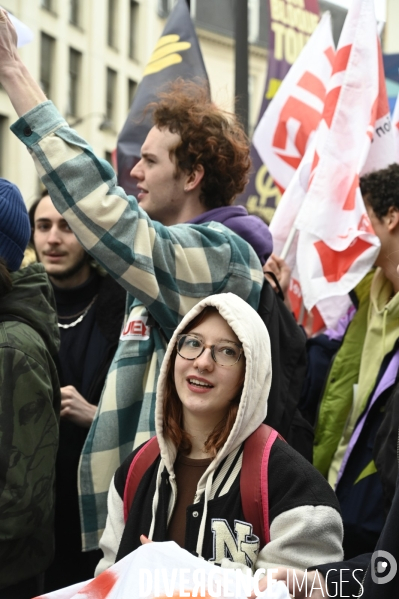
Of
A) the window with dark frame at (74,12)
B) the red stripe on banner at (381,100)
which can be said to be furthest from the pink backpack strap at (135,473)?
the window with dark frame at (74,12)

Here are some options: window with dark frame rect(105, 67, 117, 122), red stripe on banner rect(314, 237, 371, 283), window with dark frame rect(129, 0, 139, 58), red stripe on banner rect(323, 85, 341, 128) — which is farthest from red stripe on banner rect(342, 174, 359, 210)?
window with dark frame rect(129, 0, 139, 58)

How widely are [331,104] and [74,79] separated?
29.3 meters

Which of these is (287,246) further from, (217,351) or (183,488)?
(183,488)

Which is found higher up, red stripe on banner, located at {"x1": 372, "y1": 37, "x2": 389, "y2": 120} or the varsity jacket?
red stripe on banner, located at {"x1": 372, "y1": 37, "x2": 389, "y2": 120}

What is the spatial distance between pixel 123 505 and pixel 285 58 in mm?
5150

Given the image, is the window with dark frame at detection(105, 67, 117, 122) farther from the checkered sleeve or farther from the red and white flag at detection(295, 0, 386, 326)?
the checkered sleeve

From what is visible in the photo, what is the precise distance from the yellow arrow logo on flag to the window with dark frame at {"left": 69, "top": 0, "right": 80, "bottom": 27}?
1103 inches

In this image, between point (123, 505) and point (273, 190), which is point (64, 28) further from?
point (123, 505)

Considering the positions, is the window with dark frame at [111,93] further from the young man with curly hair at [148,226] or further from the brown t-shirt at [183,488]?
the brown t-shirt at [183,488]

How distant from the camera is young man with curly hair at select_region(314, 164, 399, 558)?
3.84m

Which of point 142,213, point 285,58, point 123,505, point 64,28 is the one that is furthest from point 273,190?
point 64,28

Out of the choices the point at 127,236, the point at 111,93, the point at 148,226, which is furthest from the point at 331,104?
the point at 111,93

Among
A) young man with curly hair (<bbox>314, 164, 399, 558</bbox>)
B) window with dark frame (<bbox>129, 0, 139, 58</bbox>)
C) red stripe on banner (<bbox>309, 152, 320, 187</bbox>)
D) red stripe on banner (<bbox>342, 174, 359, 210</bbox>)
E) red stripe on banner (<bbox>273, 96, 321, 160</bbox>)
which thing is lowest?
young man with curly hair (<bbox>314, 164, 399, 558</bbox>)

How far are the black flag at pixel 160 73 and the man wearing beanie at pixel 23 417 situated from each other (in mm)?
2425
